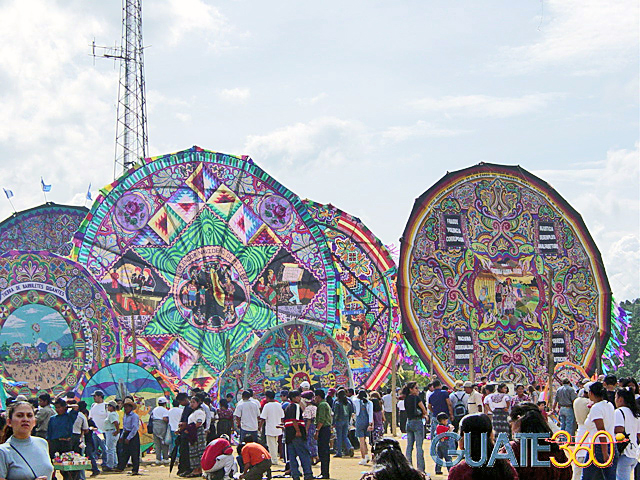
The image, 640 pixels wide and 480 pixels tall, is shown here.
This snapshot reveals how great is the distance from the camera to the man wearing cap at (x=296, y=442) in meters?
15.4

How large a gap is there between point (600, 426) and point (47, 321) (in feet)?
51.9

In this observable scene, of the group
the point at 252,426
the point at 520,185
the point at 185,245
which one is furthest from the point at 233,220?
the point at 252,426

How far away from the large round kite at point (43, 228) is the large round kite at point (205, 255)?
3442mm

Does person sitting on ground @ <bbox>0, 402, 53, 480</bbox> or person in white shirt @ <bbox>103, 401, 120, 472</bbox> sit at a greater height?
person sitting on ground @ <bbox>0, 402, 53, 480</bbox>

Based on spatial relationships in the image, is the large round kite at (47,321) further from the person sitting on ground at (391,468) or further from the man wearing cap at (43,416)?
the person sitting on ground at (391,468)

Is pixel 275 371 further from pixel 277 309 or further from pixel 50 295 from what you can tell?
pixel 50 295

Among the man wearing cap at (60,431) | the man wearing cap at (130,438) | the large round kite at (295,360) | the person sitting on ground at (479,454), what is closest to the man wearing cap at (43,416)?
the man wearing cap at (60,431)

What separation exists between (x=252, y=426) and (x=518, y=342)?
47.3 feet

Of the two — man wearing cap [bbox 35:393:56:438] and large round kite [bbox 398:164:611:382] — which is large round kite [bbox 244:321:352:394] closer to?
large round kite [bbox 398:164:611:382]

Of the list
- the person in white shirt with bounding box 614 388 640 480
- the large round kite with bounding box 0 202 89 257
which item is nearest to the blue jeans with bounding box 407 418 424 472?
the person in white shirt with bounding box 614 388 640 480

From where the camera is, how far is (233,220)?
26.9 metres

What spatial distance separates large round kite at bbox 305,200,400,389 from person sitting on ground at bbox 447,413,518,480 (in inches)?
863

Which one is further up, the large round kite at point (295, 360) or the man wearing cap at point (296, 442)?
the large round kite at point (295, 360)

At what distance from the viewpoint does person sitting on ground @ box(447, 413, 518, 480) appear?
6125 mm
